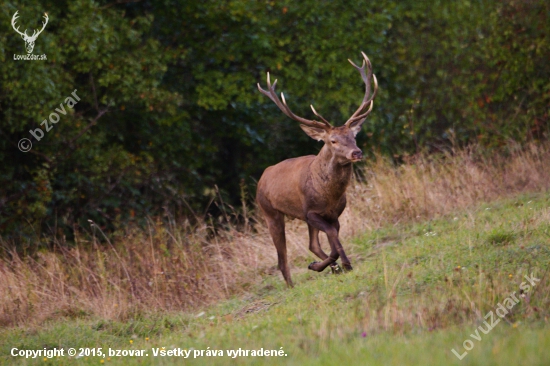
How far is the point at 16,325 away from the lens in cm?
949

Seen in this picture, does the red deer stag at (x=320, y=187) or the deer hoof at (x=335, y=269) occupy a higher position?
the red deer stag at (x=320, y=187)

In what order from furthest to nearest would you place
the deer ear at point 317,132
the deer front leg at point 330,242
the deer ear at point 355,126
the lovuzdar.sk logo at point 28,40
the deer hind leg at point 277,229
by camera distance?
the lovuzdar.sk logo at point 28,40, the deer hind leg at point 277,229, the deer ear at point 317,132, the deer ear at point 355,126, the deer front leg at point 330,242

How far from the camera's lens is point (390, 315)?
21.0 feet

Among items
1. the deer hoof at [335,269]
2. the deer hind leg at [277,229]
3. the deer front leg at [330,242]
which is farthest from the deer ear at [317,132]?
the deer hoof at [335,269]

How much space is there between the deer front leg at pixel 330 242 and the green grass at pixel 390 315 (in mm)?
171

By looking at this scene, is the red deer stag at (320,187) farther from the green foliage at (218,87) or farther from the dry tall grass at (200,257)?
the green foliage at (218,87)

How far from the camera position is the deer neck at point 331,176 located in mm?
9188

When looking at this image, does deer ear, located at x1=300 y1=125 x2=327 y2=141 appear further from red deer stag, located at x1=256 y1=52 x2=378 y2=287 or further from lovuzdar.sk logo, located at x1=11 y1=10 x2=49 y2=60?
lovuzdar.sk logo, located at x1=11 y1=10 x2=49 y2=60

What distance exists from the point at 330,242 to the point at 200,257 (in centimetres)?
259

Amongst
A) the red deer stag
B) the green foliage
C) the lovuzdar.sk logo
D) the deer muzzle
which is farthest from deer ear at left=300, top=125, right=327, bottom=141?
the lovuzdar.sk logo

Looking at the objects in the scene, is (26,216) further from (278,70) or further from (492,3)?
(492,3)

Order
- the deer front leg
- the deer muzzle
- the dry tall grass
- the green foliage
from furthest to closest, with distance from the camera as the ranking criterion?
the green foliage
the dry tall grass
the deer front leg
the deer muzzle

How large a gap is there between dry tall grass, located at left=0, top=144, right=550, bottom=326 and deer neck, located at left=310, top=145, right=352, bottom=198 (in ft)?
6.22

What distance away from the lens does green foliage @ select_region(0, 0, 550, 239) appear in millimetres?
15164
